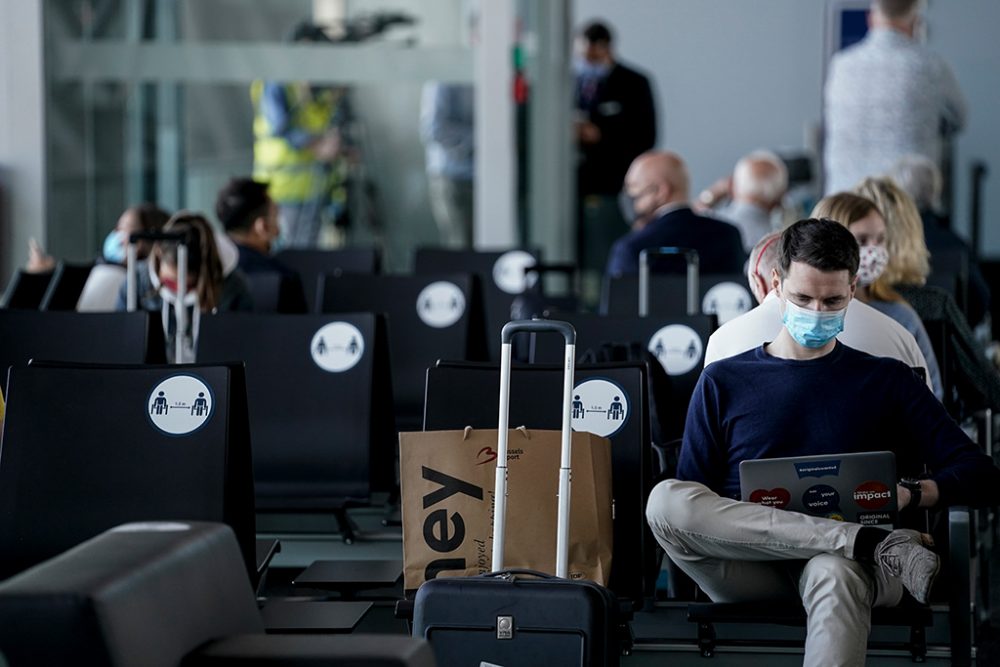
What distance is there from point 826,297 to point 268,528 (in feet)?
6.33

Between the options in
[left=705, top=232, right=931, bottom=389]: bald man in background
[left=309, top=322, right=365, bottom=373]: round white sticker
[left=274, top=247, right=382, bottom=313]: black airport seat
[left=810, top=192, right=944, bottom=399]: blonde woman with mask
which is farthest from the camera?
[left=274, top=247, right=382, bottom=313]: black airport seat

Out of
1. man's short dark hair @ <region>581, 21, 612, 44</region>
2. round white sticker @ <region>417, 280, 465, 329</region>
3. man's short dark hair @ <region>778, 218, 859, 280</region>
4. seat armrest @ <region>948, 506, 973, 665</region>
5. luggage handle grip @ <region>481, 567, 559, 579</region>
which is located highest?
man's short dark hair @ <region>581, 21, 612, 44</region>

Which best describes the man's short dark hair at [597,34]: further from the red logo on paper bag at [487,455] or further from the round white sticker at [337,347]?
the red logo on paper bag at [487,455]

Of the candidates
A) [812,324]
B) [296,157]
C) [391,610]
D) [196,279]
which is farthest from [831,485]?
[296,157]

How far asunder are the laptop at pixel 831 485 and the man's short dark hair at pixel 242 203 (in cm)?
326

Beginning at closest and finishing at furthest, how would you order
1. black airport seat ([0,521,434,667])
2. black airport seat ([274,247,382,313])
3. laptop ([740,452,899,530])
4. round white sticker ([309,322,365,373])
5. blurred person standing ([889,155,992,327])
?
black airport seat ([0,521,434,667]) → laptop ([740,452,899,530]) → round white sticker ([309,322,365,373]) → blurred person standing ([889,155,992,327]) → black airport seat ([274,247,382,313])

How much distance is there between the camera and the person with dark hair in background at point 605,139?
9.55 metres

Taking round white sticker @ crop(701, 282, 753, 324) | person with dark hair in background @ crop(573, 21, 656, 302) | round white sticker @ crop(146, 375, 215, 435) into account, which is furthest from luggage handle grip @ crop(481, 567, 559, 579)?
person with dark hair in background @ crop(573, 21, 656, 302)

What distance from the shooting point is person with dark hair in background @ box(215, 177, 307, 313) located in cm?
591

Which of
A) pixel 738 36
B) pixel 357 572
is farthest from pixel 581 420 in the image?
pixel 738 36

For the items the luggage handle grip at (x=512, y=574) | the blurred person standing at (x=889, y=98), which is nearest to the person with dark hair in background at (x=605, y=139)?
the blurred person standing at (x=889, y=98)

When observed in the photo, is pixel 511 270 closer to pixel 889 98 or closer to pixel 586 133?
pixel 889 98

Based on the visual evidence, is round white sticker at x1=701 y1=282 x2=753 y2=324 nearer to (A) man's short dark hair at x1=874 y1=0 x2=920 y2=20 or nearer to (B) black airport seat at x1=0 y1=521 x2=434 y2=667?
(A) man's short dark hair at x1=874 y1=0 x2=920 y2=20

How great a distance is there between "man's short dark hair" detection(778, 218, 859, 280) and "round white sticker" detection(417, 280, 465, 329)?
7.22 ft
